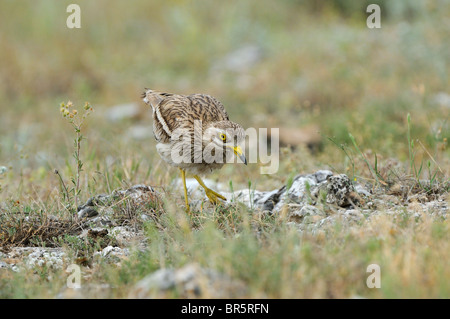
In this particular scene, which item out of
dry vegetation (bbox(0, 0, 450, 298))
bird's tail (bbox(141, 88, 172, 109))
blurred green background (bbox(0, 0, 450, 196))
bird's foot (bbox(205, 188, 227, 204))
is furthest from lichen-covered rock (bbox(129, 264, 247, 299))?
bird's tail (bbox(141, 88, 172, 109))

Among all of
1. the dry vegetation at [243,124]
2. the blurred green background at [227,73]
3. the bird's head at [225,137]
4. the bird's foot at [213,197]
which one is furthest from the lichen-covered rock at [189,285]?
the blurred green background at [227,73]

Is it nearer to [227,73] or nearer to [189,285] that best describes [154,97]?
[189,285]

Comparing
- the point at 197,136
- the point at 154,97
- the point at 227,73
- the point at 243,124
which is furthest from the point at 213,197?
the point at 227,73

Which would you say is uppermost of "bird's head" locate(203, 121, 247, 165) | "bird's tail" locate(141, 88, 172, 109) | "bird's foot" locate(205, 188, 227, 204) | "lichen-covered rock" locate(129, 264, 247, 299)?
"bird's tail" locate(141, 88, 172, 109)

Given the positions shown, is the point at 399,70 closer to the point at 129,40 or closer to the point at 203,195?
the point at 203,195

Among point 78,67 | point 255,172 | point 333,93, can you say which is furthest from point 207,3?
point 255,172

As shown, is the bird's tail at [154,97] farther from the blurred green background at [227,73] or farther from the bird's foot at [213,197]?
the bird's foot at [213,197]

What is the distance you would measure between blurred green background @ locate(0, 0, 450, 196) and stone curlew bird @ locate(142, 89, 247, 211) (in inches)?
24.1

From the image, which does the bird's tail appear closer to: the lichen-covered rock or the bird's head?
the bird's head

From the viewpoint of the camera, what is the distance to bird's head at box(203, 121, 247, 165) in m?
5.14

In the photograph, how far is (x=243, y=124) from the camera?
9.78 metres

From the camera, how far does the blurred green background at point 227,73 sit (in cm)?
753
